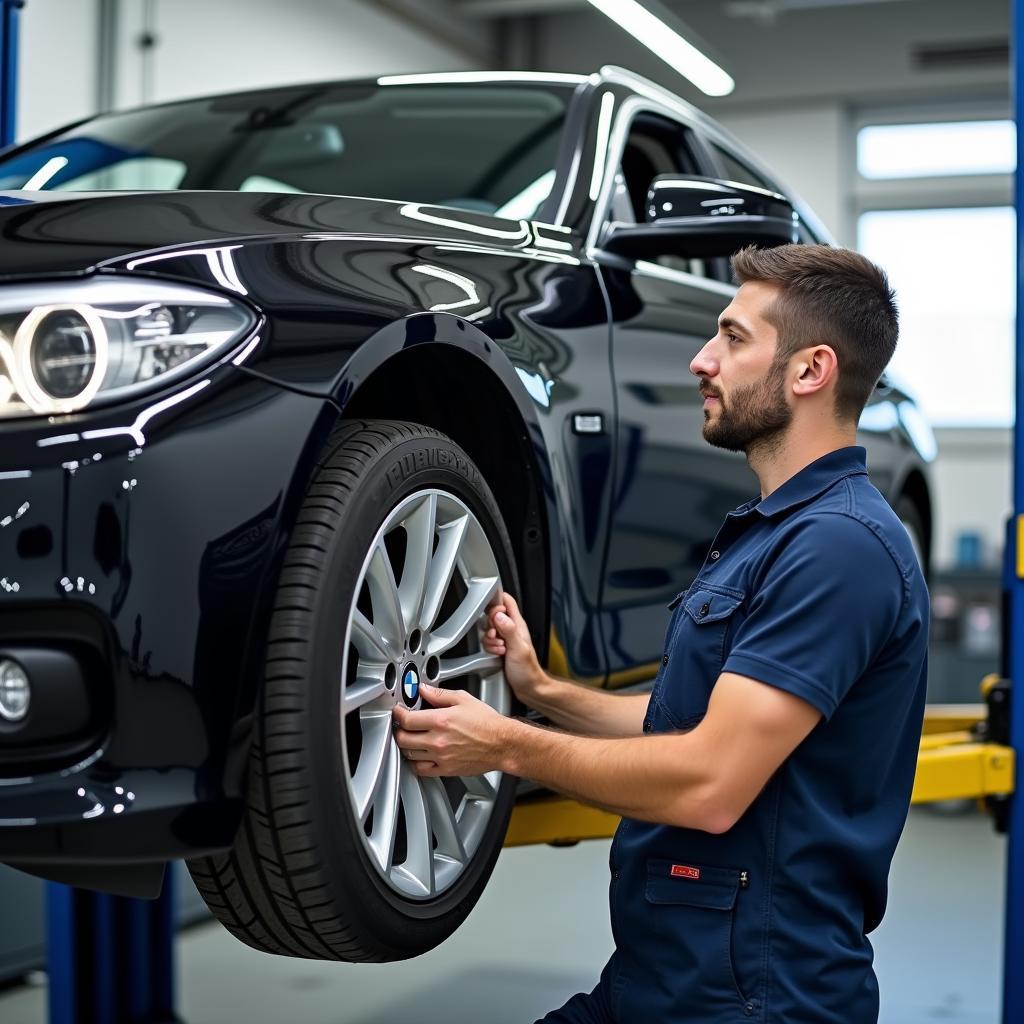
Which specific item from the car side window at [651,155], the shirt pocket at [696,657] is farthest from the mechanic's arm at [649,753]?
the car side window at [651,155]

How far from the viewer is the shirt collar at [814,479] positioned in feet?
5.75

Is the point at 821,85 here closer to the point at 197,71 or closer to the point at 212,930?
the point at 197,71

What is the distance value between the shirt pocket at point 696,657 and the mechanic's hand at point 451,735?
212mm

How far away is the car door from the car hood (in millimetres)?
571

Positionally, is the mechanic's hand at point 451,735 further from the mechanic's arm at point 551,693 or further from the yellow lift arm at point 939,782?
the yellow lift arm at point 939,782

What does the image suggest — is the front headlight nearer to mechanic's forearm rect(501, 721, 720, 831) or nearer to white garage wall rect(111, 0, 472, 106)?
mechanic's forearm rect(501, 721, 720, 831)

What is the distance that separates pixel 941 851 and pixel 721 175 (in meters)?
4.26

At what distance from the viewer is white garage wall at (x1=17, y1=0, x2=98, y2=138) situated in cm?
587

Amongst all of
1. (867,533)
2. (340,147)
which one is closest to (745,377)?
(867,533)

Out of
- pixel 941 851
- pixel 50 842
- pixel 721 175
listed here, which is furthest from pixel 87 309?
pixel 941 851

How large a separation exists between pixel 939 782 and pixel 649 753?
4.29ft

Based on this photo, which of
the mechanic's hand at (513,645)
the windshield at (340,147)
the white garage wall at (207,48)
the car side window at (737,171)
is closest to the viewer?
the mechanic's hand at (513,645)

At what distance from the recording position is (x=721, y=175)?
2916 millimetres

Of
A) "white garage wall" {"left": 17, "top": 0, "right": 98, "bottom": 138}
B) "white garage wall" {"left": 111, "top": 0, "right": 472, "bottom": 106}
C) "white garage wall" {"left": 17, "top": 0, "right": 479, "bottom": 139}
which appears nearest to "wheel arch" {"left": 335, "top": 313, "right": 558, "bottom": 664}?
"white garage wall" {"left": 17, "top": 0, "right": 479, "bottom": 139}
